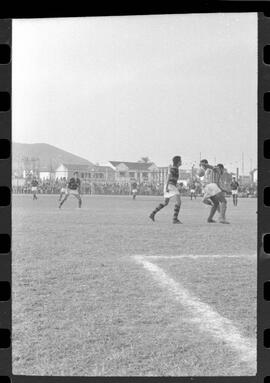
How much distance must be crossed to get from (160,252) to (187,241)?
1118 mm

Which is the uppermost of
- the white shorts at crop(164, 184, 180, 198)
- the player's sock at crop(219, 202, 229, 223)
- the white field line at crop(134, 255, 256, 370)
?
the white shorts at crop(164, 184, 180, 198)

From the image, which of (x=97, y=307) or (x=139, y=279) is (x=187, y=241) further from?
(x=97, y=307)

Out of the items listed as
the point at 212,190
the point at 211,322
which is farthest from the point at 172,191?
the point at 211,322

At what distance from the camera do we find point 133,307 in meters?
3.32

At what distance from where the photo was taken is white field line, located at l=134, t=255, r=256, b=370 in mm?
2426

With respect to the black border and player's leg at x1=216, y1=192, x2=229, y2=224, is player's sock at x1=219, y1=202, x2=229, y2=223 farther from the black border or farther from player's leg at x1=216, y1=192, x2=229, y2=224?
the black border

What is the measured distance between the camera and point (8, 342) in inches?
42.4

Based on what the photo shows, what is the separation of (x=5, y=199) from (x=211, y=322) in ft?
7.21

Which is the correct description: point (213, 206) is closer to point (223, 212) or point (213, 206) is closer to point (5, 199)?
point (223, 212)

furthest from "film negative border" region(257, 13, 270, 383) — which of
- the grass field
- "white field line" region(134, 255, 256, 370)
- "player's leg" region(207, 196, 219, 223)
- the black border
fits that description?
"player's leg" region(207, 196, 219, 223)

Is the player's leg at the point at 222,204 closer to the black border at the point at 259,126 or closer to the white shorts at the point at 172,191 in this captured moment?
the white shorts at the point at 172,191

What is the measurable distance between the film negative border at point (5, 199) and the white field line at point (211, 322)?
3.39 feet

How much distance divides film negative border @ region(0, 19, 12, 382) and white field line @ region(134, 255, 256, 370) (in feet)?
3.39
